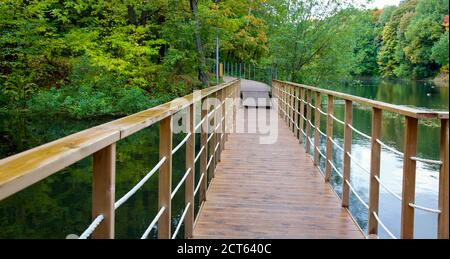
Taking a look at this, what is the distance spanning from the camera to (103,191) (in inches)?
52.9

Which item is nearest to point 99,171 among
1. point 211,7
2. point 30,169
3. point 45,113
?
point 30,169

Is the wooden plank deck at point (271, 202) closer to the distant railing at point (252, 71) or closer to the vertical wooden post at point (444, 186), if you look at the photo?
the vertical wooden post at point (444, 186)

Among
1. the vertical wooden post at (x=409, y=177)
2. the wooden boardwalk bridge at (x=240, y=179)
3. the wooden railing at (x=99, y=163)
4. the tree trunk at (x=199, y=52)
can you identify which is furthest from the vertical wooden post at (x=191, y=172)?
the tree trunk at (x=199, y=52)

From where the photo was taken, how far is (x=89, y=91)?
1633cm

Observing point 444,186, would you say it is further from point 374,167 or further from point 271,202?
point 271,202

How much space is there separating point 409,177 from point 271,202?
205cm

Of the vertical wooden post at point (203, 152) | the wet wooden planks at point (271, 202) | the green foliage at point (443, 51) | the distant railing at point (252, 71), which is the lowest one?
the wet wooden planks at point (271, 202)

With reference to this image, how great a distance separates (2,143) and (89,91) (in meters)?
4.42

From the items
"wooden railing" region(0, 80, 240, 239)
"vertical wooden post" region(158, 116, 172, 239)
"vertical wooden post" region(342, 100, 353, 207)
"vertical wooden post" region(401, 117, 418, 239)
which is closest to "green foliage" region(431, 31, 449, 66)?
"vertical wooden post" region(401, 117, 418, 239)

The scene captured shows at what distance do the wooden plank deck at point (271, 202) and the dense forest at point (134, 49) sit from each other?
10531 millimetres

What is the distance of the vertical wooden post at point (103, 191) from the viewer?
4.38ft

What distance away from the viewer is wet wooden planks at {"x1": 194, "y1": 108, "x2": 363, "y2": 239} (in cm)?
346

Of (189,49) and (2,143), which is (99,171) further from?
(189,49)

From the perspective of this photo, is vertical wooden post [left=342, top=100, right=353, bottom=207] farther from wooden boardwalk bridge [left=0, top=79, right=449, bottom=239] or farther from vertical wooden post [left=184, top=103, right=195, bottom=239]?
vertical wooden post [left=184, top=103, right=195, bottom=239]
